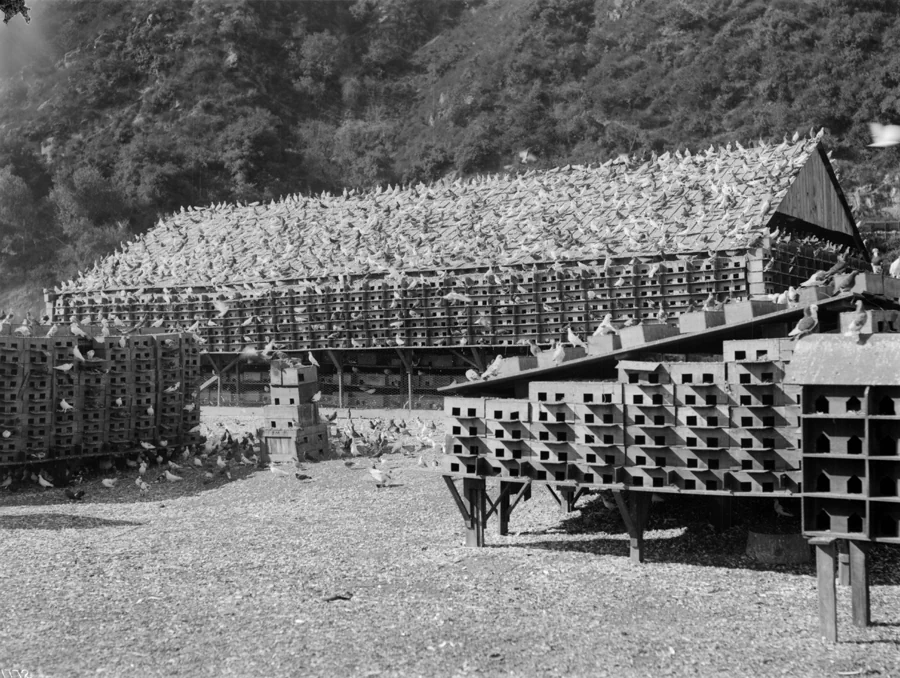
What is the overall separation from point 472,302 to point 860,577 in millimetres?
22802

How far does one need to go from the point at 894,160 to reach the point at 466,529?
4200 centimetres

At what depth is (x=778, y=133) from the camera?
5388 centimetres

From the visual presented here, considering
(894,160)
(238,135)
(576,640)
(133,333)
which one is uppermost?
(238,135)

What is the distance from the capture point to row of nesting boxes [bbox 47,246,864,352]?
29.8m

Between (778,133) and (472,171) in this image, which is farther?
(472,171)

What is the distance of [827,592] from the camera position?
36.5ft


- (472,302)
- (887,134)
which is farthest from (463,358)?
(887,134)

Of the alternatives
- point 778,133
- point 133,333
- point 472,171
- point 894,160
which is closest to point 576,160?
point 472,171

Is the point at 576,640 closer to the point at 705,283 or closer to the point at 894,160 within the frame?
the point at 705,283

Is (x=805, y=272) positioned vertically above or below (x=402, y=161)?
below

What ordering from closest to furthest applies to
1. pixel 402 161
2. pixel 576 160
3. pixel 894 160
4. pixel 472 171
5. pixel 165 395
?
pixel 165 395 → pixel 894 160 → pixel 576 160 → pixel 472 171 → pixel 402 161

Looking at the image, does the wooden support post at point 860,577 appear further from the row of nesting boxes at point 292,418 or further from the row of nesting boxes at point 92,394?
the row of nesting boxes at point 92,394

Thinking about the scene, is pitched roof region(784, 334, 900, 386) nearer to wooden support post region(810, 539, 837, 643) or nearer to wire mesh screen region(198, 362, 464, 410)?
wooden support post region(810, 539, 837, 643)

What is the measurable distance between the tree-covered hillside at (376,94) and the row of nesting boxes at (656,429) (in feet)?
125
